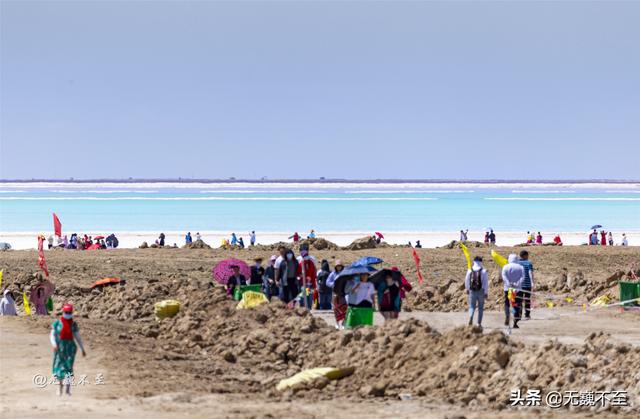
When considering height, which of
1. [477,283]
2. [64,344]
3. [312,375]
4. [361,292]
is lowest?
[312,375]

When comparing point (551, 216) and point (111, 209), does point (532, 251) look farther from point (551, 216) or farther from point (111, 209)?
→ point (111, 209)

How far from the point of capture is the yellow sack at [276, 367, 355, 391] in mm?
16234

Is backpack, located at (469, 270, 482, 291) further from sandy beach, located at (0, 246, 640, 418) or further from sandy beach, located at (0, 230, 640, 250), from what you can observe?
sandy beach, located at (0, 230, 640, 250)

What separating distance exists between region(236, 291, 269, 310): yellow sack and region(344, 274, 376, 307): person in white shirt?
7.78 ft

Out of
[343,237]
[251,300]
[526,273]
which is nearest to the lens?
[526,273]

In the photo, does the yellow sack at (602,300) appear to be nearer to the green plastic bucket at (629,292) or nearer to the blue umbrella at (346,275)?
the green plastic bucket at (629,292)

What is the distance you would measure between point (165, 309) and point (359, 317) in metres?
4.71

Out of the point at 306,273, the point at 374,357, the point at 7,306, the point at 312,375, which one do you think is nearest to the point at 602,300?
the point at 306,273

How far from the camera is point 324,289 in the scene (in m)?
25.0

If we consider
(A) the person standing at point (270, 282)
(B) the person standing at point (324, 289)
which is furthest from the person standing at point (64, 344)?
(B) the person standing at point (324, 289)

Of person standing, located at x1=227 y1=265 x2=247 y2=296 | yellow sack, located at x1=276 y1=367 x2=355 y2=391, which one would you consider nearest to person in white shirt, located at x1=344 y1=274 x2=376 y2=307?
yellow sack, located at x1=276 y1=367 x2=355 y2=391

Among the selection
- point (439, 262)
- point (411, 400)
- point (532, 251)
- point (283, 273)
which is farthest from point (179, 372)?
point (532, 251)

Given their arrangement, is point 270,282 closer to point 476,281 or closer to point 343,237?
point 476,281

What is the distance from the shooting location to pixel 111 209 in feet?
372
